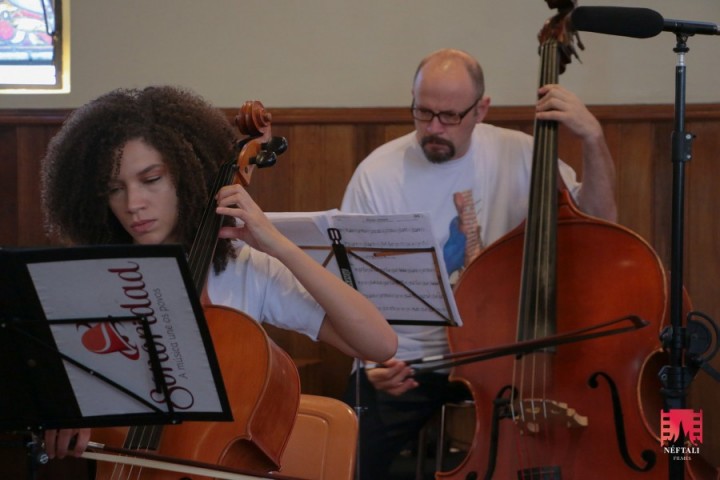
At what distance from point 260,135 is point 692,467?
1082mm

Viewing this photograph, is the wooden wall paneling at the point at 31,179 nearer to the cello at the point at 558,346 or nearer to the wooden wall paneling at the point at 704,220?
the cello at the point at 558,346

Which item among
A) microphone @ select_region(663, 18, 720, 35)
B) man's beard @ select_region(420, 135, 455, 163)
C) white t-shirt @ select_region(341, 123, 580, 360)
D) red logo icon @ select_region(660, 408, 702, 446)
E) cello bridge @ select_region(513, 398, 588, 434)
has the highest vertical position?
microphone @ select_region(663, 18, 720, 35)

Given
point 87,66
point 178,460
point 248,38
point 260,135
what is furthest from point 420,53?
point 178,460

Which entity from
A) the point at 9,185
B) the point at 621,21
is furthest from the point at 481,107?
the point at 9,185

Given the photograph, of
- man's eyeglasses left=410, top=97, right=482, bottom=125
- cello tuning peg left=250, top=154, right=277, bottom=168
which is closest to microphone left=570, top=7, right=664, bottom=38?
cello tuning peg left=250, top=154, right=277, bottom=168

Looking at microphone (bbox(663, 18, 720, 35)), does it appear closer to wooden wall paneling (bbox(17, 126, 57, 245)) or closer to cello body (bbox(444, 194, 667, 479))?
cello body (bbox(444, 194, 667, 479))

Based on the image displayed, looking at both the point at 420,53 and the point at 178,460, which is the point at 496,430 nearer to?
the point at 178,460

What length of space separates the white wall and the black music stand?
6.67 ft

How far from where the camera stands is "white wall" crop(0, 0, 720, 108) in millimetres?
3115

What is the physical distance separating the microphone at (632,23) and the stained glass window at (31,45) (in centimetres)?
215

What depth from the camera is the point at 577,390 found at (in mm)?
2094

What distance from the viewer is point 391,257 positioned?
214 cm

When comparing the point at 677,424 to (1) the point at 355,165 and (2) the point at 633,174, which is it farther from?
(1) the point at 355,165

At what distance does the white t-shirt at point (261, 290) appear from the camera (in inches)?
73.4
